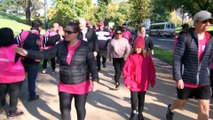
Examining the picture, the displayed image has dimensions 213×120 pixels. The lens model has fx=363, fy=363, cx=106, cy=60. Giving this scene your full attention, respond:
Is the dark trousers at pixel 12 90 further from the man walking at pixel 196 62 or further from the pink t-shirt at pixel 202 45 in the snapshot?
the pink t-shirt at pixel 202 45

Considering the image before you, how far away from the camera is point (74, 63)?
5176 mm

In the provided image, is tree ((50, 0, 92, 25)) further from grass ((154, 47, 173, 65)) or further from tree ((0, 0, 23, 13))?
tree ((0, 0, 23, 13))

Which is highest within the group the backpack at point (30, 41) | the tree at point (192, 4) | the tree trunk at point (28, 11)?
the tree trunk at point (28, 11)

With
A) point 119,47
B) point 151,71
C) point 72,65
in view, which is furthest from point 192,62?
point 119,47

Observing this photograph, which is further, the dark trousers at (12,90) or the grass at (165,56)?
the grass at (165,56)

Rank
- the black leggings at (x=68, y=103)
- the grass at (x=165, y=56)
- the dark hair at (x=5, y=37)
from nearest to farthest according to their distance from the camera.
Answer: the black leggings at (x=68, y=103)
the dark hair at (x=5, y=37)
the grass at (x=165, y=56)

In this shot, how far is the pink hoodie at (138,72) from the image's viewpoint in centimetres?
636

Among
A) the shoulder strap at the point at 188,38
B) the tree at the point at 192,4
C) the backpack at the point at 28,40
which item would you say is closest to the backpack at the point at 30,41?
the backpack at the point at 28,40

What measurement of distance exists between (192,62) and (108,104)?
10.1 feet

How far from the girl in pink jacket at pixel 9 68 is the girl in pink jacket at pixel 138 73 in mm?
1996

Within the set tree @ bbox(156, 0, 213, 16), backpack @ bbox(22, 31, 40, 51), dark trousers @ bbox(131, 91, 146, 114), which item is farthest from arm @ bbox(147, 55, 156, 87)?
tree @ bbox(156, 0, 213, 16)

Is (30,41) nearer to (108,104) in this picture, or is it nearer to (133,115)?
(108,104)

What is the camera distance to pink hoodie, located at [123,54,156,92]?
6.36 meters

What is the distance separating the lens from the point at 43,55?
17.4 feet
